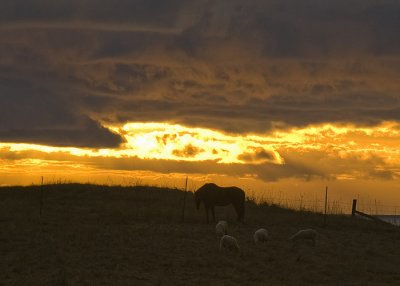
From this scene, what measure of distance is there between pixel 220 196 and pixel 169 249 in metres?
11.5

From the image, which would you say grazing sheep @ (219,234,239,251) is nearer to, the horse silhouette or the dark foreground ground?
the dark foreground ground

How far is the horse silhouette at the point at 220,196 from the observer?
110 feet

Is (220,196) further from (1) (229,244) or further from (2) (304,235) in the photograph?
(1) (229,244)

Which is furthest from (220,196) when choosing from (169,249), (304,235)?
(169,249)

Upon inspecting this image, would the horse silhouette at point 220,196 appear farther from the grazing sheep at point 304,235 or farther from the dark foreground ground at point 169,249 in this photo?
the grazing sheep at point 304,235

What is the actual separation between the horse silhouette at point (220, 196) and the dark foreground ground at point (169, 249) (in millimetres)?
881

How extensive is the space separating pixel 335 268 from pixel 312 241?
5.18m

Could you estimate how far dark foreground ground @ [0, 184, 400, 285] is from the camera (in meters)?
18.0

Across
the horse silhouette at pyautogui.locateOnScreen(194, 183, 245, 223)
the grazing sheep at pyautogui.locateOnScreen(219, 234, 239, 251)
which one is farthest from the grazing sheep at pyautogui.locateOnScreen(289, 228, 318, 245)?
the horse silhouette at pyautogui.locateOnScreen(194, 183, 245, 223)

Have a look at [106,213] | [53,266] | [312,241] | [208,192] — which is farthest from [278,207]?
[53,266]

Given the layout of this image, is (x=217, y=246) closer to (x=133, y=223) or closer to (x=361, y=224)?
(x=133, y=223)

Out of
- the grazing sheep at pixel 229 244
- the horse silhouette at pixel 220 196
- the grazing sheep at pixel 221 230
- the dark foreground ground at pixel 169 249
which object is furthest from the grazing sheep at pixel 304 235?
the horse silhouette at pixel 220 196

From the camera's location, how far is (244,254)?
21.9 meters

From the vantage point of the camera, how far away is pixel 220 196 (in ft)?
111
